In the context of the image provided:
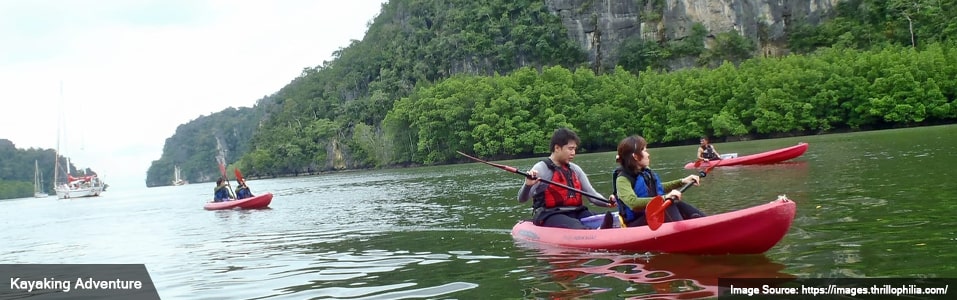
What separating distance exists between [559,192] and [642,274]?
286 centimetres

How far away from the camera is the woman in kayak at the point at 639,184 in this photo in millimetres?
7941

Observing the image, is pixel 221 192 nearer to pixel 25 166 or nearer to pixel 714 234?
pixel 714 234

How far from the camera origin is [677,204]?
8.36 meters

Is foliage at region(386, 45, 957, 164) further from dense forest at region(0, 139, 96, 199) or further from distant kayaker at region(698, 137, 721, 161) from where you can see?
dense forest at region(0, 139, 96, 199)

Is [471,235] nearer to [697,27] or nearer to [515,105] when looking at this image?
[515,105]

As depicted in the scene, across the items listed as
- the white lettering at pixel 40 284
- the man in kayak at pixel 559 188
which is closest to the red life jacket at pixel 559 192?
the man in kayak at pixel 559 188

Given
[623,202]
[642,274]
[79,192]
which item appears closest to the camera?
[642,274]

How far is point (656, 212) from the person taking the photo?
306 inches

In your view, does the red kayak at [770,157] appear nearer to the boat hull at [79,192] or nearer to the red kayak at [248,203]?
the red kayak at [248,203]

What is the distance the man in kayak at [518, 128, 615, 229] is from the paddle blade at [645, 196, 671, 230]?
1.42m

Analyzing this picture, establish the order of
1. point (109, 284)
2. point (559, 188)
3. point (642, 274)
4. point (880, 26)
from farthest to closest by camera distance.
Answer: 1. point (880, 26)
2. point (559, 188)
3. point (109, 284)
4. point (642, 274)

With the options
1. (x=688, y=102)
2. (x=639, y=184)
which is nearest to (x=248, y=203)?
(x=639, y=184)

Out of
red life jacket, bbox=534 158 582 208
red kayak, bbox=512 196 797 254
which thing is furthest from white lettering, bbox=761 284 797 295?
red life jacket, bbox=534 158 582 208

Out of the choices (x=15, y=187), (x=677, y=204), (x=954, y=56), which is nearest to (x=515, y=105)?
(x=954, y=56)
